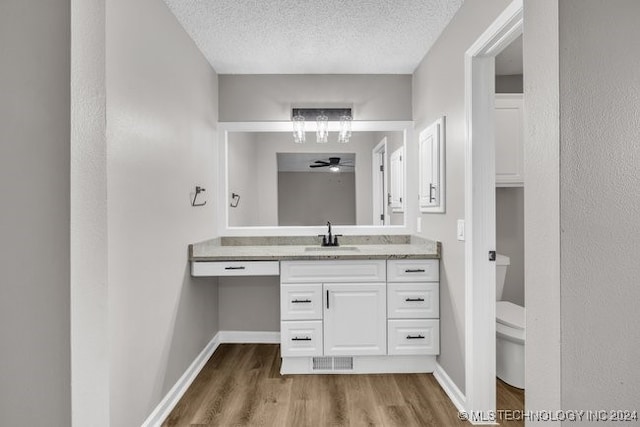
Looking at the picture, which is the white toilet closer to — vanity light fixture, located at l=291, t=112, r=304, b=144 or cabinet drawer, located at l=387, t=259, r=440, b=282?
cabinet drawer, located at l=387, t=259, r=440, b=282

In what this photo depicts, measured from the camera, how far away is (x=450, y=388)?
2.25 meters

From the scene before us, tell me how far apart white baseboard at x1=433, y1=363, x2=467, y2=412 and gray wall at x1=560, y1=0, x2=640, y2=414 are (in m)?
1.32

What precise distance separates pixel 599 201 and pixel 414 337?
1.85 metres

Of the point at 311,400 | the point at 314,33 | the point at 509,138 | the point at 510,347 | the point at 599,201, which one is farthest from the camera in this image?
the point at 509,138

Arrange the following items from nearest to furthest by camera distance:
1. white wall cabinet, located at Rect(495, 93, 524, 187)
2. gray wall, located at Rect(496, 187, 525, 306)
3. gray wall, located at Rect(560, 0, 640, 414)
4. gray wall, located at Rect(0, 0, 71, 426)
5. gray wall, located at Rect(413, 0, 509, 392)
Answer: gray wall, located at Rect(0, 0, 71, 426), gray wall, located at Rect(560, 0, 640, 414), gray wall, located at Rect(413, 0, 509, 392), white wall cabinet, located at Rect(495, 93, 524, 187), gray wall, located at Rect(496, 187, 525, 306)

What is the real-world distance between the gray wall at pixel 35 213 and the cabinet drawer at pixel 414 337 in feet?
6.95

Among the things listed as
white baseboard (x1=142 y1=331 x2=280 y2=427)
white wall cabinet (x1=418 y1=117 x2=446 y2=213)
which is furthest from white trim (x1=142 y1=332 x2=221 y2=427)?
white wall cabinet (x1=418 y1=117 x2=446 y2=213)

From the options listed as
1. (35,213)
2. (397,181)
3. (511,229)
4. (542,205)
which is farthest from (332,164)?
(35,213)

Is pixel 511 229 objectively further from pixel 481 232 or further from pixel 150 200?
pixel 150 200

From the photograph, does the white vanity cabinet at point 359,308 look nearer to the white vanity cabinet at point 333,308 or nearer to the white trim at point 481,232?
the white vanity cabinet at point 333,308

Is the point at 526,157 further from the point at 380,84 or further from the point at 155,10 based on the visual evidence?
the point at 380,84

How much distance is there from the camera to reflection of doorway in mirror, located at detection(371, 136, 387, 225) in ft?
10.6

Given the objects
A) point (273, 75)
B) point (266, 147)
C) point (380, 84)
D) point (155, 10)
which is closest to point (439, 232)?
point (380, 84)

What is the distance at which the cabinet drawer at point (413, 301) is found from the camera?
252 centimetres
